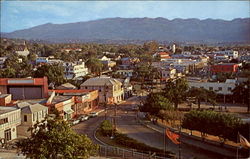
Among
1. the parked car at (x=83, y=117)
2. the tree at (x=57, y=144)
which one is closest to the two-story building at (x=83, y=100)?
the parked car at (x=83, y=117)

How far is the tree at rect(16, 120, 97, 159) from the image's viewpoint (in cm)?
601

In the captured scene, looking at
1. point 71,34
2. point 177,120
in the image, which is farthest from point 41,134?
point 71,34

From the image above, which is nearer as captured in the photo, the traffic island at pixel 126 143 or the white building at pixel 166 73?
the traffic island at pixel 126 143

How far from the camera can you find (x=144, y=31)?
61.5 m

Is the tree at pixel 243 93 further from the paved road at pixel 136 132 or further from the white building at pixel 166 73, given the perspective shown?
the white building at pixel 166 73

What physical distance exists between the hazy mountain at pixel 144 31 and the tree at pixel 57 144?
24349 millimetres

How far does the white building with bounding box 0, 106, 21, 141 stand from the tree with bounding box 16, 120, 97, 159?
359 centimetres

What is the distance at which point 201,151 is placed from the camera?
9156mm

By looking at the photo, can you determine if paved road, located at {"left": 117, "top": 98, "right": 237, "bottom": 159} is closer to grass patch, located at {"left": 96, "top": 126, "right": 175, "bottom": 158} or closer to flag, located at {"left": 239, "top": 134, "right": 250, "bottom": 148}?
grass patch, located at {"left": 96, "top": 126, "right": 175, "bottom": 158}

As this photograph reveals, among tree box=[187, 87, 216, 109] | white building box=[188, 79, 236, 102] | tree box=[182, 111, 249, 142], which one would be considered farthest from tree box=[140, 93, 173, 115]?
white building box=[188, 79, 236, 102]

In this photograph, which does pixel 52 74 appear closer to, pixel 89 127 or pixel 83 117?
pixel 83 117

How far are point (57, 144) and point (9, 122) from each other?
417 cm

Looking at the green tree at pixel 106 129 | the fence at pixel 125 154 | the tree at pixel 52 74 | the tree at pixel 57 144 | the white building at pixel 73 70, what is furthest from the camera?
the white building at pixel 73 70

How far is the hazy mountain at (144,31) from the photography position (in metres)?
41.1
